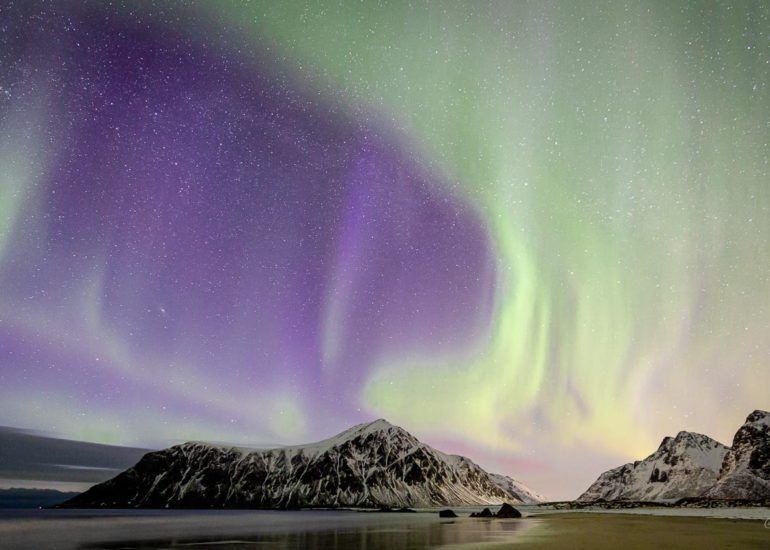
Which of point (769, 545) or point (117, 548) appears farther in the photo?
point (117, 548)

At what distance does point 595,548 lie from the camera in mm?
40812

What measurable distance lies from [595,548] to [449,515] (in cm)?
13678

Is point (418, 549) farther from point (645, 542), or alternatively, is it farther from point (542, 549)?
point (645, 542)

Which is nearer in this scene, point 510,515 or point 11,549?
point 11,549

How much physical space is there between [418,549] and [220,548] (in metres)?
17.8

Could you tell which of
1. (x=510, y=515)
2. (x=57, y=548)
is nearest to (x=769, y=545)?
(x=57, y=548)

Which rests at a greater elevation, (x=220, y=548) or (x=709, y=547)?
(x=709, y=547)

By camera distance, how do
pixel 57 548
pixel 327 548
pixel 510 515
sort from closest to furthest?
pixel 327 548
pixel 57 548
pixel 510 515

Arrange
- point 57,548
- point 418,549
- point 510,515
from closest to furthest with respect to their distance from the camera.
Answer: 1. point 418,549
2. point 57,548
3. point 510,515

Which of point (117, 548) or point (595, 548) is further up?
point (595, 548)

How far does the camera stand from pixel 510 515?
14912 centimetres

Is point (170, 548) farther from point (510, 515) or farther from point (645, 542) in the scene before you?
point (510, 515)

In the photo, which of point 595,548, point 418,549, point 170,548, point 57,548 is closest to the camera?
point 595,548

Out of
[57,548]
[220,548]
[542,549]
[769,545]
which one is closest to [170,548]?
[220,548]
